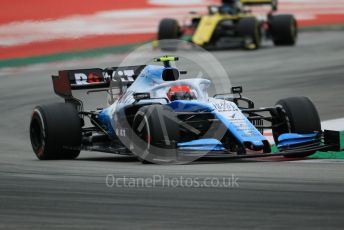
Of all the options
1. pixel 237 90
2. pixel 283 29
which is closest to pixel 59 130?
pixel 237 90

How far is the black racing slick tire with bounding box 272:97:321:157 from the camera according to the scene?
1238cm

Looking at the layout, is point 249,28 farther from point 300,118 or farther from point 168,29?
point 300,118

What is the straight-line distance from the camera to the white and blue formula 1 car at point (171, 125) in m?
11.7

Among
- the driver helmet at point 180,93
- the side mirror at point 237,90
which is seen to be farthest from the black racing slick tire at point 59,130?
the side mirror at point 237,90

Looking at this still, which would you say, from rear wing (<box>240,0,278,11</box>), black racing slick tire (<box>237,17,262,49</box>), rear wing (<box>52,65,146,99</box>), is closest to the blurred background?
rear wing (<box>240,0,278,11</box>)

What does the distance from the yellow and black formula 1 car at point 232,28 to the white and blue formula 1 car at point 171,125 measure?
617 inches

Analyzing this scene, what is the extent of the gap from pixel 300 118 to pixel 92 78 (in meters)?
3.17

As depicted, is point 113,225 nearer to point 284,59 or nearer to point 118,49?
point 284,59

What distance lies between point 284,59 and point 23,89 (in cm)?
765

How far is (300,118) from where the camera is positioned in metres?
12.4

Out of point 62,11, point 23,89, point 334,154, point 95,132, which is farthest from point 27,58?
point 334,154

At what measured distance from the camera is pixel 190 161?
1201 cm

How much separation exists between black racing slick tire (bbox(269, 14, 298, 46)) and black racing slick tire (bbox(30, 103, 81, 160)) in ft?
59.8

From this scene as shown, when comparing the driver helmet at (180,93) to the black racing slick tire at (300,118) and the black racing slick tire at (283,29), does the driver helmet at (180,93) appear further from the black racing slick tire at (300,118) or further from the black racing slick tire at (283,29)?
the black racing slick tire at (283,29)
